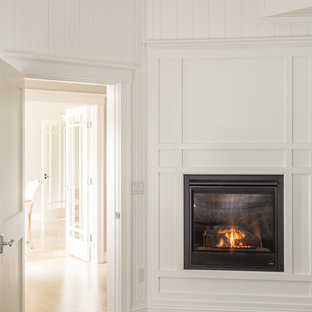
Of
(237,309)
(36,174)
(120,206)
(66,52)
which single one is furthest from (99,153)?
(36,174)

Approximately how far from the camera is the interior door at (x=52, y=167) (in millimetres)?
8922

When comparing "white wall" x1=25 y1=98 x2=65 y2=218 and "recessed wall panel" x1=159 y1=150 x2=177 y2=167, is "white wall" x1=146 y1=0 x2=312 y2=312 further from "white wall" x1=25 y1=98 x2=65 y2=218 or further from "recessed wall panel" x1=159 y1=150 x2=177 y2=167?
"white wall" x1=25 y1=98 x2=65 y2=218

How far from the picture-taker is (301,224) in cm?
372

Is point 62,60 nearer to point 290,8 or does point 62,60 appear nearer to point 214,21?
point 214,21

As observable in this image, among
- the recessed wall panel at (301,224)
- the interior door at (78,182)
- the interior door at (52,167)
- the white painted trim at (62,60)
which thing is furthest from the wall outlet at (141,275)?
the interior door at (52,167)

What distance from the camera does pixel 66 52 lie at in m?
3.46

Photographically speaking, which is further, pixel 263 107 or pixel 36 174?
pixel 36 174

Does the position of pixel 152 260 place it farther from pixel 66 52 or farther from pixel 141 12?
pixel 141 12

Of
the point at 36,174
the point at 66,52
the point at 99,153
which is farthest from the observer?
the point at 36,174

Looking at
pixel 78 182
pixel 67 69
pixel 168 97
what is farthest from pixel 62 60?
pixel 78 182

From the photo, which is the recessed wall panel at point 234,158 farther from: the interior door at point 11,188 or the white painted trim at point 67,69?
the interior door at point 11,188

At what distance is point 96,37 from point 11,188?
4.88 ft

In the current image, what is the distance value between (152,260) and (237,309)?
2.82 ft

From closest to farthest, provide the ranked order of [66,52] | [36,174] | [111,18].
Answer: [66,52]
[111,18]
[36,174]
